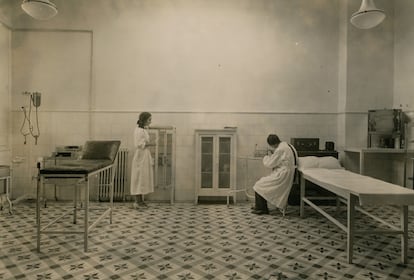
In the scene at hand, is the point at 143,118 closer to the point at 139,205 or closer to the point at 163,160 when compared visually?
the point at 163,160

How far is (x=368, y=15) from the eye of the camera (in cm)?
493

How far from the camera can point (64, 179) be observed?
368cm

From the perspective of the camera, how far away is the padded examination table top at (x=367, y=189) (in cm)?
326

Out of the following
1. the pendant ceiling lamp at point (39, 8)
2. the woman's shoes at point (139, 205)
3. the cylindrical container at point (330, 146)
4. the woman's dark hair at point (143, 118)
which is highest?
the pendant ceiling lamp at point (39, 8)

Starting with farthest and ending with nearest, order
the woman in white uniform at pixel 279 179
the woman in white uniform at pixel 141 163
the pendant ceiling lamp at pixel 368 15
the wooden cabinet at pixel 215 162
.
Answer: the wooden cabinet at pixel 215 162, the woman in white uniform at pixel 141 163, the woman in white uniform at pixel 279 179, the pendant ceiling lamp at pixel 368 15

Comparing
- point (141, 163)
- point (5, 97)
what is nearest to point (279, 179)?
point (141, 163)

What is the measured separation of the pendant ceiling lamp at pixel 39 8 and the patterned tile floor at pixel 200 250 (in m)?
3.17

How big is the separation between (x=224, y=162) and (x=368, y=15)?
347cm

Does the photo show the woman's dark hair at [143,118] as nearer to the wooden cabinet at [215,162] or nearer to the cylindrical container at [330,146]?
the wooden cabinet at [215,162]

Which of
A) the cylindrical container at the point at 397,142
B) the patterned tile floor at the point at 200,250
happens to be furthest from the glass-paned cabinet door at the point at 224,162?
the cylindrical container at the point at 397,142

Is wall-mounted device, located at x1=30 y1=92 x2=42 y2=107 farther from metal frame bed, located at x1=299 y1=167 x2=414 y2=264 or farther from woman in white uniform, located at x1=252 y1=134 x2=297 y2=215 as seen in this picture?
metal frame bed, located at x1=299 y1=167 x2=414 y2=264

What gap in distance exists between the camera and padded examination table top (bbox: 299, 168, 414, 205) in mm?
3256

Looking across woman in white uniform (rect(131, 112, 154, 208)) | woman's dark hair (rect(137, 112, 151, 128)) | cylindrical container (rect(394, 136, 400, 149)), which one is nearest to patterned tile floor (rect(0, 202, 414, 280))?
woman in white uniform (rect(131, 112, 154, 208))

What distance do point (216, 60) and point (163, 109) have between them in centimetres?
149
